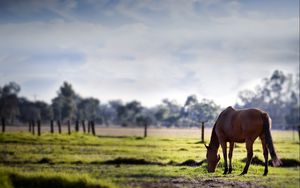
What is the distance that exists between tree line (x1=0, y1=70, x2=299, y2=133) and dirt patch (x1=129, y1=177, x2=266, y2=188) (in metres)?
2.65

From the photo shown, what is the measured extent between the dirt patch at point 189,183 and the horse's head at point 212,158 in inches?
41.1

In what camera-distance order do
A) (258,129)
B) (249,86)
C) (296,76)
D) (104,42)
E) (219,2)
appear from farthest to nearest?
(296,76) → (249,86) → (219,2) → (104,42) → (258,129)

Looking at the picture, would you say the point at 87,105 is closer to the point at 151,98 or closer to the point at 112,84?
the point at 112,84

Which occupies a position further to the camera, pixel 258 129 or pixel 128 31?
pixel 128 31

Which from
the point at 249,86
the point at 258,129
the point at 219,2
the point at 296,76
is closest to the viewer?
the point at 258,129

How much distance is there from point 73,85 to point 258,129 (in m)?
3.99

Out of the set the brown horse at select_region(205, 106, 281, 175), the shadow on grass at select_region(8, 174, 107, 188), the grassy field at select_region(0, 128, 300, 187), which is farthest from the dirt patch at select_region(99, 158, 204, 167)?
the shadow on grass at select_region(8, 174, 107, 188)

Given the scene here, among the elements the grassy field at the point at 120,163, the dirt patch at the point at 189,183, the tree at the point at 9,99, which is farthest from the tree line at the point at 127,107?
the dirt patch at the point at 189,183

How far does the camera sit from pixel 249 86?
12469 mm

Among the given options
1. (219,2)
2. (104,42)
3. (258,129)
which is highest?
(219,2)

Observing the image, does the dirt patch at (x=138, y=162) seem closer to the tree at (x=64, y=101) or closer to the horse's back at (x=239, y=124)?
the horse's back at (x=239, y=124)

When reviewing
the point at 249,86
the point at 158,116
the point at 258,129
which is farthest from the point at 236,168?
the point at 158,116

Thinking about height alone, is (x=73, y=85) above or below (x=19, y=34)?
below

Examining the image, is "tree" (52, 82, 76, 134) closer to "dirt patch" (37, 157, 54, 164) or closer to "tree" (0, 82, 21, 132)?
"tree" (0, 82, 21, 132)
